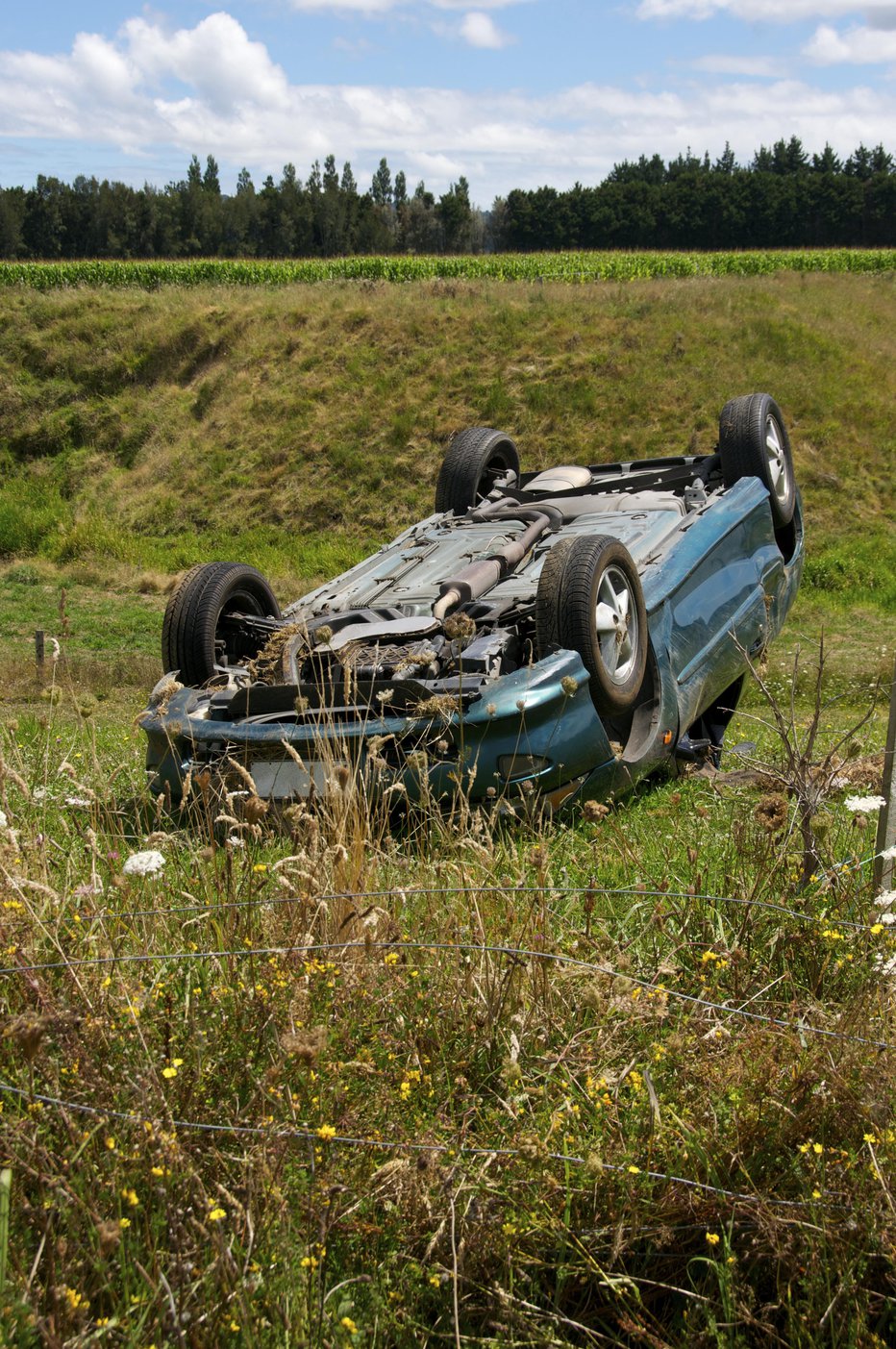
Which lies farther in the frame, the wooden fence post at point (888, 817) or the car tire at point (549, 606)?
the car tire at point (549, 606)

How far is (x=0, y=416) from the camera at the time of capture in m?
25.9

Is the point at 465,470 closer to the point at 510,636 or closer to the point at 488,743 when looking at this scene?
the point at 510,636

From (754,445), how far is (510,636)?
286 cm

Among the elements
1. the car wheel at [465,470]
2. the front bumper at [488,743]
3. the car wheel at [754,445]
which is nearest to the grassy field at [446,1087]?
the front bumper at [488,743]

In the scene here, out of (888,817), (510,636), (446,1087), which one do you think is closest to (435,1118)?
(446,1087)

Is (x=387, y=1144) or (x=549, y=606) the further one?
(x=549, y=606)

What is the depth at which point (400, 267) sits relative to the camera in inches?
1382

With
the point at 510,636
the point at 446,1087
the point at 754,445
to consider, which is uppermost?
the point at 754,445

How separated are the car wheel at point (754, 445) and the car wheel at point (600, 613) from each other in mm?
2345

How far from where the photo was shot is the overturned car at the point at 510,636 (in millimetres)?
5078

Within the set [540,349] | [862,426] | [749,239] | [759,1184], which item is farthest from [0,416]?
[749,239]

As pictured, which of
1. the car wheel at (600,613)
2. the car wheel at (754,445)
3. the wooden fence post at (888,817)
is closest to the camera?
the wooden fence post at (888,817)

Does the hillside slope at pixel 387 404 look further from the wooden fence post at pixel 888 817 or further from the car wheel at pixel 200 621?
the wooden fence post at pixel 888 817

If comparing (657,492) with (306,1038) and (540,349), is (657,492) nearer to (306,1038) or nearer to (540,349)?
(306,1038)
